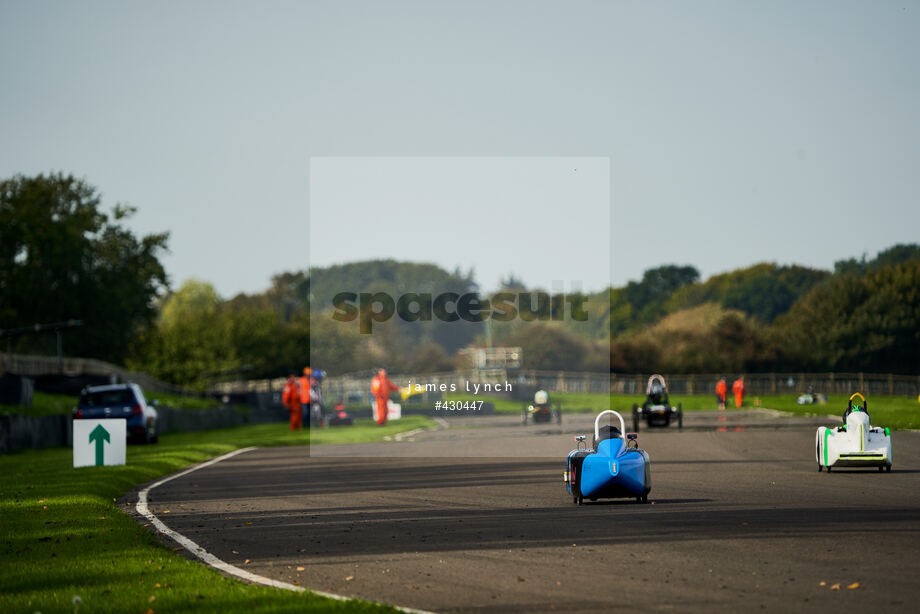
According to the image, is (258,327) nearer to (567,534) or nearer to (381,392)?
(381,392)

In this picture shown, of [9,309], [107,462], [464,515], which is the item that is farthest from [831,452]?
[9,309]

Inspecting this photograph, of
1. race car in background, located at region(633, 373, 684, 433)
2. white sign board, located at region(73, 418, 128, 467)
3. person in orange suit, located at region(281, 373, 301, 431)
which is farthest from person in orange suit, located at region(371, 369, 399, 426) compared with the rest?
white sign board, located at region(73, 418, 128, 467)

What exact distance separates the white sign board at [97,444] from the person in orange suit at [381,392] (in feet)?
59.2

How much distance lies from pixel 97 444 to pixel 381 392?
66.7 ft

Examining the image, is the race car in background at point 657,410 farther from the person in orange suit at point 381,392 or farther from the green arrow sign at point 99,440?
Result: the green arrow sign at point 99,440

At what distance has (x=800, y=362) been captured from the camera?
343 ft

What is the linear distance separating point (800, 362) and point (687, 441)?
76.2 metres

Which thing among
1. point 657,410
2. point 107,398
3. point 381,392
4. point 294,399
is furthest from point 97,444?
point 294,399

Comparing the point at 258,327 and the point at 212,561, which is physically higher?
the point at 258,327

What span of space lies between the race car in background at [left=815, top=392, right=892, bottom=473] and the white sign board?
14254mm

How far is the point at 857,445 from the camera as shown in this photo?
20.6 meters

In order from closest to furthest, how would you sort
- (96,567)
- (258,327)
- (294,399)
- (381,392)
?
(96,567) < (381,392) < (294,399) < (258,327)

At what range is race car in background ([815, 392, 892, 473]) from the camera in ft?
67.3

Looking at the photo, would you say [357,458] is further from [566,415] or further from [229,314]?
[229,314]
